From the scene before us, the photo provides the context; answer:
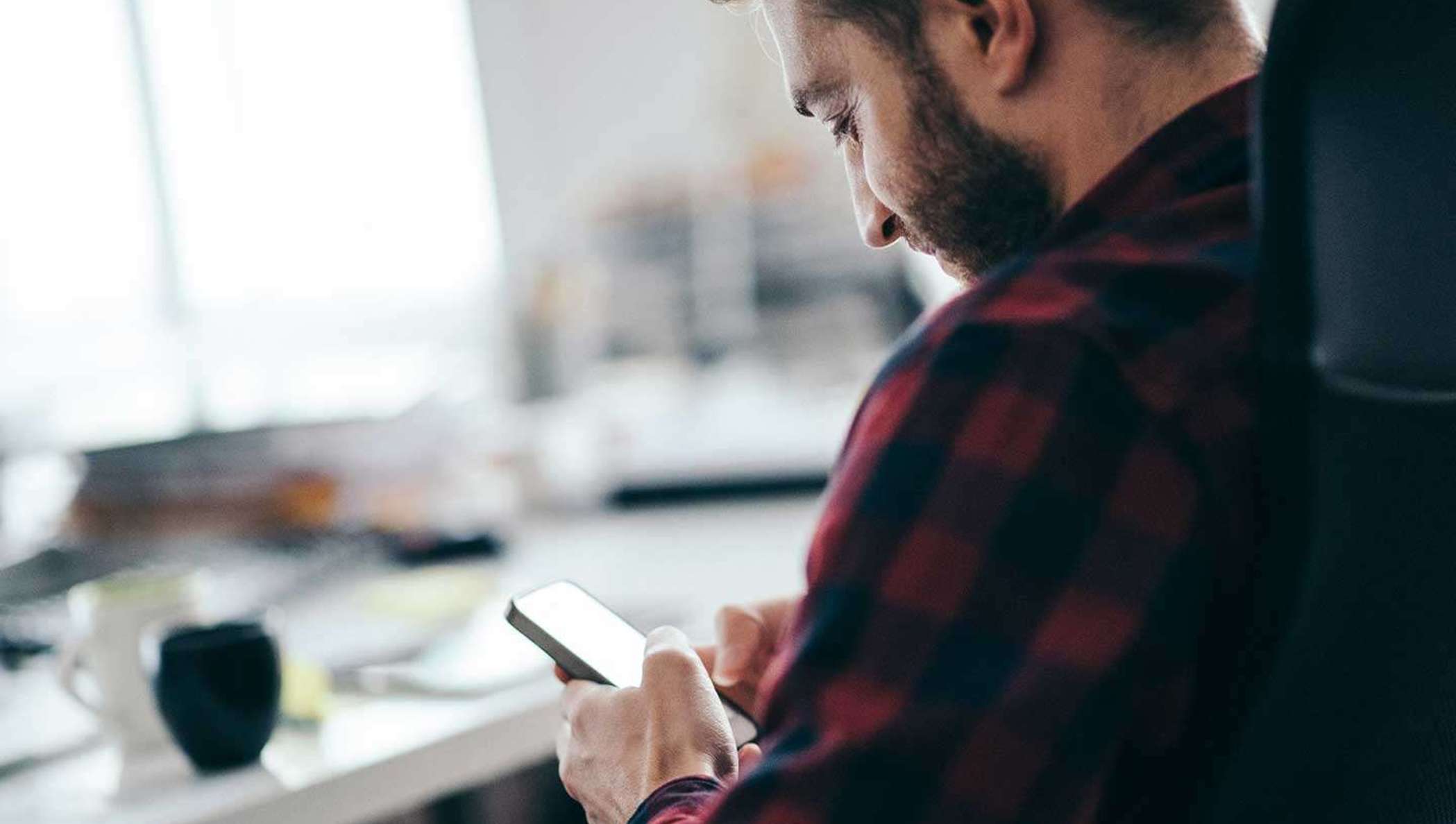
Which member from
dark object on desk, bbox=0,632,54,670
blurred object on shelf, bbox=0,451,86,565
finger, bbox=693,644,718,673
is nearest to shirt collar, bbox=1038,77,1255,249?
finger, bbox=693,644,718,673

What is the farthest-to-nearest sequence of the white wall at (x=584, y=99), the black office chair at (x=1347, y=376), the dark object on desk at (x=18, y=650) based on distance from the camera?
the white wall at (x=584, y=99) < the dark object on desk at (x=18, y=650) < the black office chair at (x=1347, y=376)

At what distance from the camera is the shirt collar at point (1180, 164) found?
0.57 metres

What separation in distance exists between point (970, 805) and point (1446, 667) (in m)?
0.17

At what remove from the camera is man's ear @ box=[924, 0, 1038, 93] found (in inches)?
23.9

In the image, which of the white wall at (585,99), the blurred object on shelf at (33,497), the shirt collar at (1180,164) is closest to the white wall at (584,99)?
the white wall at (585,99)

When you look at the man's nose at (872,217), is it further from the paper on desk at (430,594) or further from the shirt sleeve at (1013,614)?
the paper on desk at (430,594)

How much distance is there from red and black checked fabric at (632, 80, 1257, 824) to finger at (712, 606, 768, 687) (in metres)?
0.33

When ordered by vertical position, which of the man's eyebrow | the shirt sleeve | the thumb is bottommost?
the thumb

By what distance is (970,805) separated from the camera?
0.48 m

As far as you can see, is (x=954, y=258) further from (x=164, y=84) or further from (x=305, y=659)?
(x=164, y=84)

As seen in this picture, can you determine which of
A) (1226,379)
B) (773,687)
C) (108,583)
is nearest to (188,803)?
(108,583)

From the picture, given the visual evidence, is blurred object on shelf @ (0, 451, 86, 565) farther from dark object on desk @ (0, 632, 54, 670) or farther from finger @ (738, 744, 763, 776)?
finger @ (738, 744, 763, 776)

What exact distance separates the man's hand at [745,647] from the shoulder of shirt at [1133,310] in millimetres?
359

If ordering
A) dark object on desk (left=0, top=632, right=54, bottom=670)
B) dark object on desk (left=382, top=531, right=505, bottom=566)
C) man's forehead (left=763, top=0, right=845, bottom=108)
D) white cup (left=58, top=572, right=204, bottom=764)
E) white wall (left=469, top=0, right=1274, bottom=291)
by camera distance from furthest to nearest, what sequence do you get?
white wall (left=469, top=0, right=1274, bottom=291) < dark object on desk (left=382, top=531, right=505, bottom=566) < dark object on desk (left=0, top=632, right=54, bottom=670) < white cup (left=58, top=572, right=204, bottom=764) < man's forehead (left=763, top=0, right=845, bottom=108)
